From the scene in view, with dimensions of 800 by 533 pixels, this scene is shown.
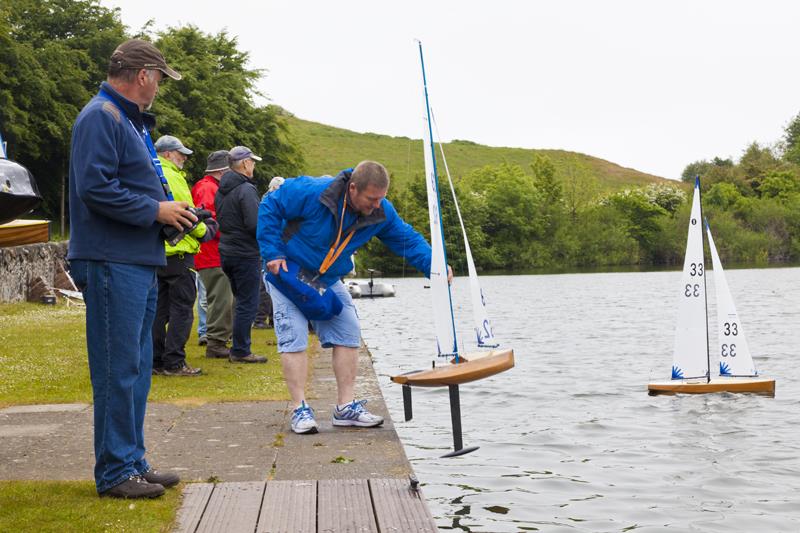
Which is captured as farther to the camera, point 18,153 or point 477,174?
point 477,174

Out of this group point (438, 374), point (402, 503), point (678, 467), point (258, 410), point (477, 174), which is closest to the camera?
point (402, 503)

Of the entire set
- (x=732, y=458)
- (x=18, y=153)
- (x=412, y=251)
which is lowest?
(x=732, y=458)

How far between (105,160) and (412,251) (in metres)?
3.05

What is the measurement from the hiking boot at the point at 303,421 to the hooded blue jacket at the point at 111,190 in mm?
2316

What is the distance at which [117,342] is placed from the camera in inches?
209

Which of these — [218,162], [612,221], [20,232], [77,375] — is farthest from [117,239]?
[612,221]

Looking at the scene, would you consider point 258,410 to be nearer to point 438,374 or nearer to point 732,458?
point 438,374

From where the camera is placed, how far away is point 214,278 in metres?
12.2

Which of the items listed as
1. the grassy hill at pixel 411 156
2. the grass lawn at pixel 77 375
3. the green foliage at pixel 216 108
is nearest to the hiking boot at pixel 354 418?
the grass lawn at pixel 77 375

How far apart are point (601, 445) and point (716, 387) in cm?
691

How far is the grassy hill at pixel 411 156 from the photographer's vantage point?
5413 inches

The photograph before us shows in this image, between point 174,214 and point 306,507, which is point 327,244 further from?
point 306,507

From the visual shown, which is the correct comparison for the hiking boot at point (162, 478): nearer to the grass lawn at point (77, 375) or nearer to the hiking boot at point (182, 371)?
the grass lawn at point (77, 375)

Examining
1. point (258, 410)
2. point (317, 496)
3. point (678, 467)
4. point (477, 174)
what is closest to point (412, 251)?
point (258, 410)
